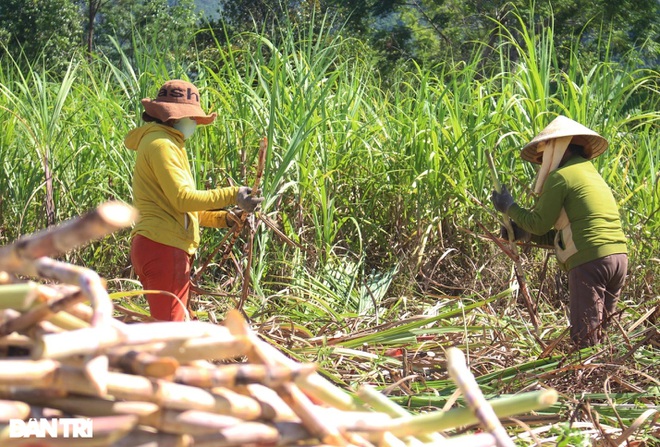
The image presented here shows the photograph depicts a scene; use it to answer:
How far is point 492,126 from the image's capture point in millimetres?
4879

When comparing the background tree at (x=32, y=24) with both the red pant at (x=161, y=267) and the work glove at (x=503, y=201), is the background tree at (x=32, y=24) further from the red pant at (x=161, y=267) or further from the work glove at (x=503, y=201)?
the work glove at (x=503, y=201)

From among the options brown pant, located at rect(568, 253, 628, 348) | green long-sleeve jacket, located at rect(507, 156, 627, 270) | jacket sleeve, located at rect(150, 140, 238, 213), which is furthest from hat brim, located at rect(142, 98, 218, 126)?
brown pant, located at rect(568, 253, 628, 348)

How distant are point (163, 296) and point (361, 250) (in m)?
1.57

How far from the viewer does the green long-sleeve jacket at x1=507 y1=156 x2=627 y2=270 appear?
3.75 metres

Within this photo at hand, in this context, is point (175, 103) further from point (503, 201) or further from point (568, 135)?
point (568, 135)

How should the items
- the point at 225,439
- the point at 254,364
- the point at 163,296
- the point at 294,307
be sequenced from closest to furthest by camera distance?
the point at 225,439 < the point at 254,364 < the point at 163,296 < the point at 294,307

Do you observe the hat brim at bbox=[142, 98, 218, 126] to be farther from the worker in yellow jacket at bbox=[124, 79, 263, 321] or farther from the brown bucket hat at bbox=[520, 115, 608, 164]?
the brown bucket hat at bbox=[520, 115, 608, 164]

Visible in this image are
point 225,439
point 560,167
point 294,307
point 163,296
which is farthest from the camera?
point 294,307

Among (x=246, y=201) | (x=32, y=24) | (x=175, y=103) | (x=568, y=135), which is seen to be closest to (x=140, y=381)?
(x=246, y=201)

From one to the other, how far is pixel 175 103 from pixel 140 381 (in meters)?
2.80

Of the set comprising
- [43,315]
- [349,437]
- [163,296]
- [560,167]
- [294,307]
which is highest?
[43,315]

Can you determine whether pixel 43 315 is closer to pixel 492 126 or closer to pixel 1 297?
pixel 1 297

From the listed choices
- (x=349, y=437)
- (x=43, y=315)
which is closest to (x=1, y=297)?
(x=43, y=315)

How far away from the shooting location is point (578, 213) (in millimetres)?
3777
